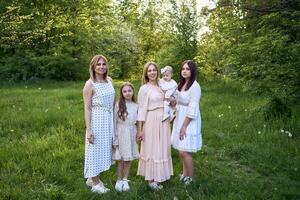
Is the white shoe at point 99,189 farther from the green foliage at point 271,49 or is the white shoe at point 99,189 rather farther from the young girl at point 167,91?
the green foliage at point 271,49

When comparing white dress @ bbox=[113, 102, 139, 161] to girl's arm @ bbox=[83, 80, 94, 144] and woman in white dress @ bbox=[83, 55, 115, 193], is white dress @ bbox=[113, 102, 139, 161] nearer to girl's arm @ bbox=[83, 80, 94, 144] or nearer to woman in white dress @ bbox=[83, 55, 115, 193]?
woman in white dress @ bbox=[83, 55, 115, 193]

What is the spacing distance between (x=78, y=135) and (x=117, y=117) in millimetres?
2784

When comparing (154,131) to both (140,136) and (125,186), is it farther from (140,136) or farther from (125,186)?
(125,186)

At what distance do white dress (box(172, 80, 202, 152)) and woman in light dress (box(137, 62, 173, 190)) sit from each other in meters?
0.31

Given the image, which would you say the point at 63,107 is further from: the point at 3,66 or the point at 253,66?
the point at 3,66

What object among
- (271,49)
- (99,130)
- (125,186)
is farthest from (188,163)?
(271,49)

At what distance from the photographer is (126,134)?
233 inches

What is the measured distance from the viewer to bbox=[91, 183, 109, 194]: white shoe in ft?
18.5

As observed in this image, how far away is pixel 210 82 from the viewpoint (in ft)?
57.1

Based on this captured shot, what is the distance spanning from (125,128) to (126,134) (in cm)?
9

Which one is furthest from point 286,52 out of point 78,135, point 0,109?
point 0,109

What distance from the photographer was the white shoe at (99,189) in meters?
5.64

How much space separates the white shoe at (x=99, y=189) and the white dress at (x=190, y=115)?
4.03 ft

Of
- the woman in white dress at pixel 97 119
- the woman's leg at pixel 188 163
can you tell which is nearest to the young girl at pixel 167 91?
the woman's leg at pixel 188 163
